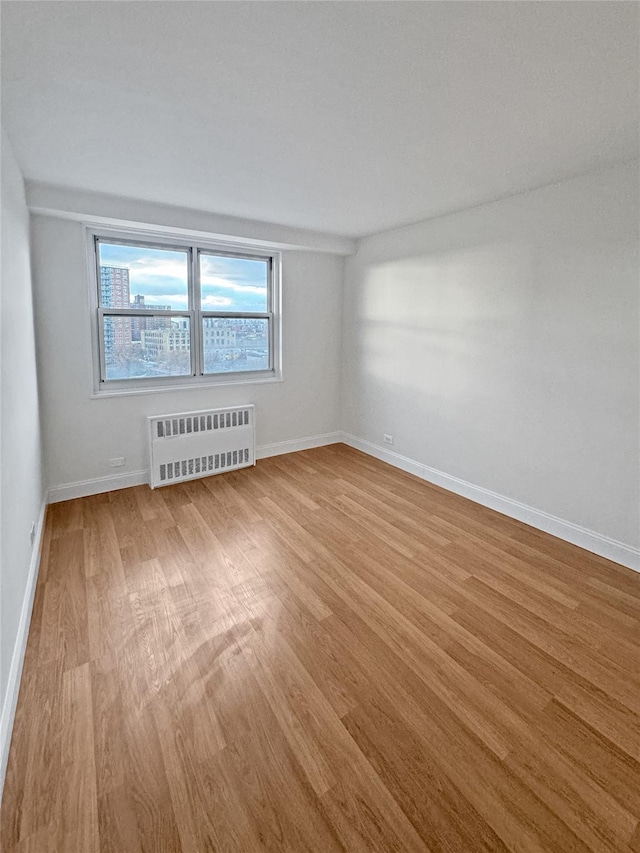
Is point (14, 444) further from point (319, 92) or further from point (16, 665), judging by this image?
point (319, 92)

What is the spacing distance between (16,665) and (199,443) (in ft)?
8.20

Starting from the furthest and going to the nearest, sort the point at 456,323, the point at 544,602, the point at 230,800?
the point at 456,323
the point at 544,602
the point at 230,800

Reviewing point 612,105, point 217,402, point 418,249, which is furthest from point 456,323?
point 217,402

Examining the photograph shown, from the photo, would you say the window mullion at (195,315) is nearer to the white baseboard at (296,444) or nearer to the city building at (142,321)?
the city building at (142,321)

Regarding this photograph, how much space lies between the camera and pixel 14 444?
6.46 feet

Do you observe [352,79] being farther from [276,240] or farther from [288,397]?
[288,397]

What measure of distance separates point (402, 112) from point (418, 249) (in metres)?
2.19

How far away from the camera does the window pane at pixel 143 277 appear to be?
11.8ft

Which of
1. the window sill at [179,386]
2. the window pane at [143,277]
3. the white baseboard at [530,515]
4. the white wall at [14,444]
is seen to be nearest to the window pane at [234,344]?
the window sill at [179,386]

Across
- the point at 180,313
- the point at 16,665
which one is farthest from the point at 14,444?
the point at 180,313

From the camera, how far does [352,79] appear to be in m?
1.64

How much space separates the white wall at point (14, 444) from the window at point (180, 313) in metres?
0.86

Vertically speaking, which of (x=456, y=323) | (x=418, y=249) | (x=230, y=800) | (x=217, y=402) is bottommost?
(x=230, y=800)

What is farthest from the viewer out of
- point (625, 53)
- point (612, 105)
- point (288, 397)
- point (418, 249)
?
point (288, 397)
